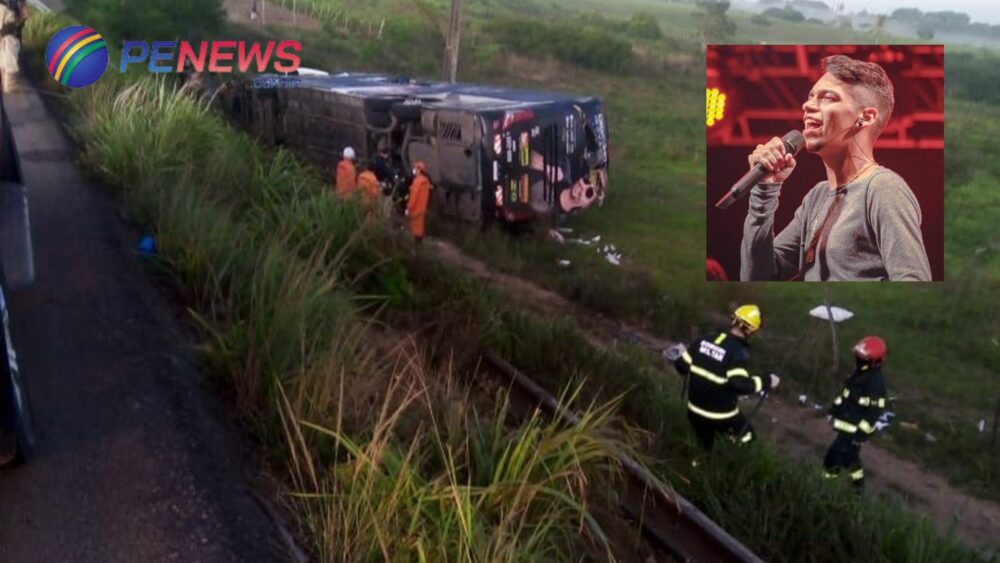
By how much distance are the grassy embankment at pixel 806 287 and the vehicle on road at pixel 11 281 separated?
17.8 feet

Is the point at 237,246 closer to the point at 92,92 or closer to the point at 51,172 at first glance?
the point at 51,172

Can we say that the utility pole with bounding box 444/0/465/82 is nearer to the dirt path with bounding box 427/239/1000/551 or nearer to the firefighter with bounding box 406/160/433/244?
the firefighter with bounding box 406/160/433/244

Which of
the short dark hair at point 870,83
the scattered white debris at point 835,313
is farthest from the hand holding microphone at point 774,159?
the scattered white debris at point 835,313

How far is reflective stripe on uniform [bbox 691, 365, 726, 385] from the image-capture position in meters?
7.97

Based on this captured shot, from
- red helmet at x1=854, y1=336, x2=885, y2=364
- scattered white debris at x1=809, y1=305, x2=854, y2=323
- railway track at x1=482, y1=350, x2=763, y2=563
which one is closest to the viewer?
railway track at x1=482, y1=350, x2=763, y2=563

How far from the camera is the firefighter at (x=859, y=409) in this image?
26.8ft

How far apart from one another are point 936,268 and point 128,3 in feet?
61.0

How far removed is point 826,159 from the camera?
723cm

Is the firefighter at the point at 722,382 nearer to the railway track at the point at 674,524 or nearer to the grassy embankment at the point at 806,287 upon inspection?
the railway track at the point at 674,524

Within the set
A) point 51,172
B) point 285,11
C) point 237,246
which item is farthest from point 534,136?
point 285,11

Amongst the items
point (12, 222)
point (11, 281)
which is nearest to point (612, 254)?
point (12, 222)

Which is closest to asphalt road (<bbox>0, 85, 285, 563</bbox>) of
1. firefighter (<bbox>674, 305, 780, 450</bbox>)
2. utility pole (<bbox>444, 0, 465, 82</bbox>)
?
firefighter (<bbox>674, 305, 780, 450</bbox>)

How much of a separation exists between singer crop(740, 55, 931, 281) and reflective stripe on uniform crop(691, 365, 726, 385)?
2.66 ft

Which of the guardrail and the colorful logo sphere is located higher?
the colorful logo sphere
